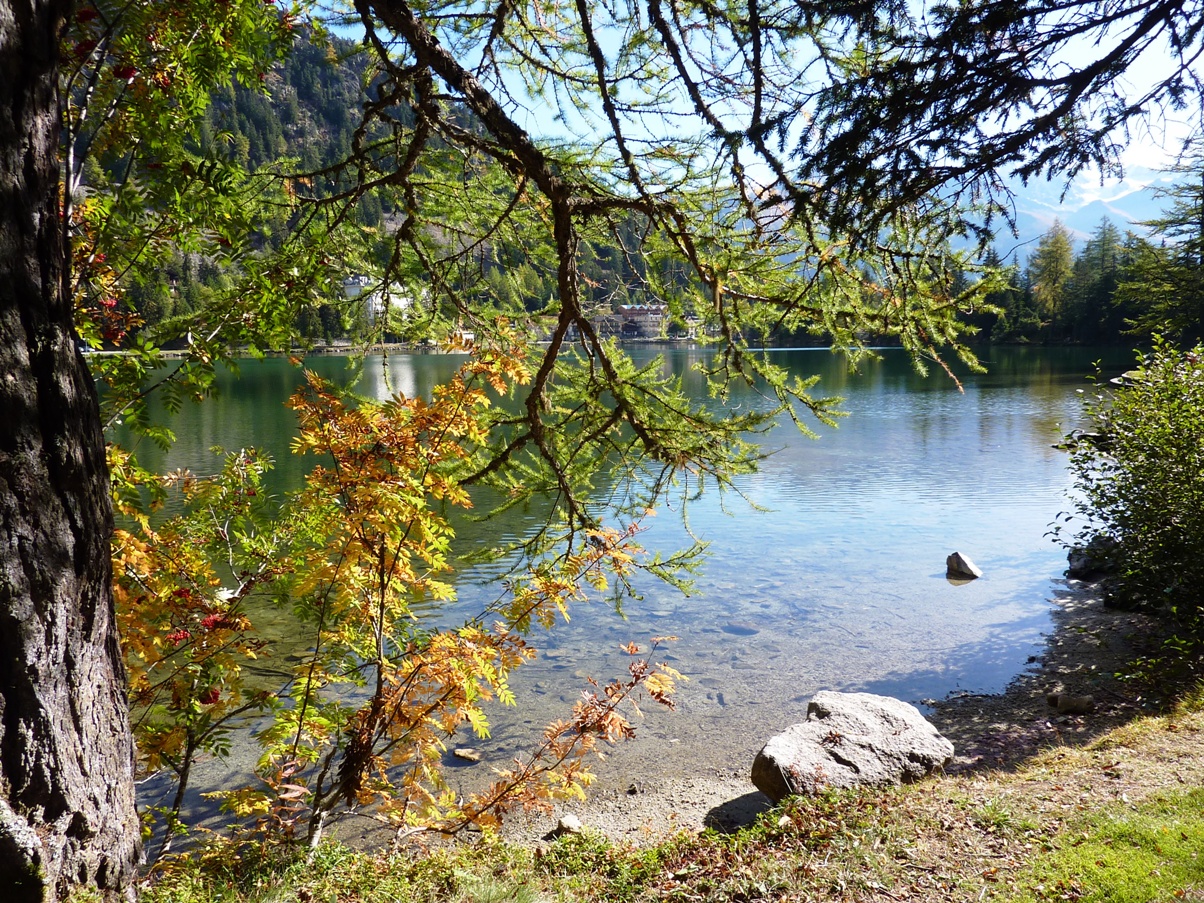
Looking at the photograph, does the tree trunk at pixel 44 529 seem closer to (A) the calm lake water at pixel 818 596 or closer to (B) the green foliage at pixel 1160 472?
(A) the calm lake water at pixel 818 596

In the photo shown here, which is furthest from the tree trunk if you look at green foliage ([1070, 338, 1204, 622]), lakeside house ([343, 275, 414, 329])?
green foliage ([1070, 338, 1204, 622])

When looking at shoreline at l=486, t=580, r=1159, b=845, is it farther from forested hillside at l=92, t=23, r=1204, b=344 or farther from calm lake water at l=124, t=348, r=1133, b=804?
forested hillside at l=92, t=23, r=1204, b=344

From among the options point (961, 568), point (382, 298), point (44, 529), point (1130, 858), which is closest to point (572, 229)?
point (382, 298)

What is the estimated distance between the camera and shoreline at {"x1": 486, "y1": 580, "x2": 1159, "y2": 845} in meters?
5.47

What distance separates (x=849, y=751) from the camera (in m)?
5.23

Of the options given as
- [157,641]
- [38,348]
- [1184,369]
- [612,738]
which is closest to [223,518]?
[157,641]

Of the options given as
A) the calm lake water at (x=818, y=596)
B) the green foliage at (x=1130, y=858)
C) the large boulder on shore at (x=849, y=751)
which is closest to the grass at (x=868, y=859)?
the green foliage at (x=1130, y=858)

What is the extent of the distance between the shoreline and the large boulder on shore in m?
0.25

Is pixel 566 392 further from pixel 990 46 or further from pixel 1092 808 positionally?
pixel 1092 808

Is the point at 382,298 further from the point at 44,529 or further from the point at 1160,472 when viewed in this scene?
the point at 1160,472

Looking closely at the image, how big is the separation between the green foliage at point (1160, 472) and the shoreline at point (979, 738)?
35.1 inches

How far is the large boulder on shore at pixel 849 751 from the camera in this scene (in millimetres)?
5012

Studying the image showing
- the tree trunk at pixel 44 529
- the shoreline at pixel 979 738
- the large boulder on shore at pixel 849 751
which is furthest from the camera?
the shoreline at pixel 979 738

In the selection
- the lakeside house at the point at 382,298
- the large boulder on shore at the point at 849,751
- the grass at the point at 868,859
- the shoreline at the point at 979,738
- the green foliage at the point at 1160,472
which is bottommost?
the shoreline at the point at 979,738
